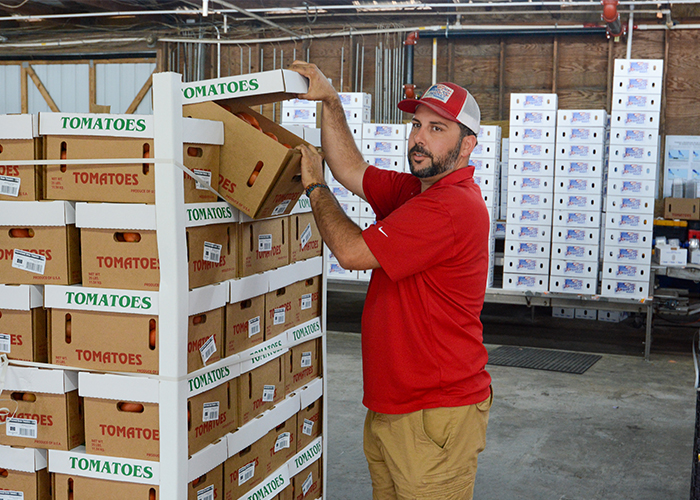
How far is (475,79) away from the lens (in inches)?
471

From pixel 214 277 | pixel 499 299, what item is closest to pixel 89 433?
pixel 214 277

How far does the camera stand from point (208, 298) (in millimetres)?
2689

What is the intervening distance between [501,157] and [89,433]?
909 cm

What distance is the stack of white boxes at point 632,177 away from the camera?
854cm

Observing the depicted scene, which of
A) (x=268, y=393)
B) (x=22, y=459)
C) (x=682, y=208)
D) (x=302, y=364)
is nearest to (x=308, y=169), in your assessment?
(x=268, y=393)

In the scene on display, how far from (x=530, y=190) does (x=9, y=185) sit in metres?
7.26

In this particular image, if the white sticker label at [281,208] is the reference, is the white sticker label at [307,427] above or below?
below

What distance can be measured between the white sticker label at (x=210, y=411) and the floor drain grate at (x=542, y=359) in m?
5.83

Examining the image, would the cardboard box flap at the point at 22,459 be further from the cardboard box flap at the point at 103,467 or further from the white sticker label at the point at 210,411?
the white sticker label at the point at 210,411

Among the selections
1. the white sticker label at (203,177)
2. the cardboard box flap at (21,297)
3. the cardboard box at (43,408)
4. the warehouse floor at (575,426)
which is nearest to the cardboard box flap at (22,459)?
the cardboard box at (43,408)

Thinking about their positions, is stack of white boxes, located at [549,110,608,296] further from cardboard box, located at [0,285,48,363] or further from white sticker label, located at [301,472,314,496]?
cardboard box, located at [0,285,48,363]

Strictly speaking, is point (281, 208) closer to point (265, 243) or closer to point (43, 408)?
point (265, 243)

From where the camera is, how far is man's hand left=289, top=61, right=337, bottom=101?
112 inches

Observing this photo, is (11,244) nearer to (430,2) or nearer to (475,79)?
(430,2)
